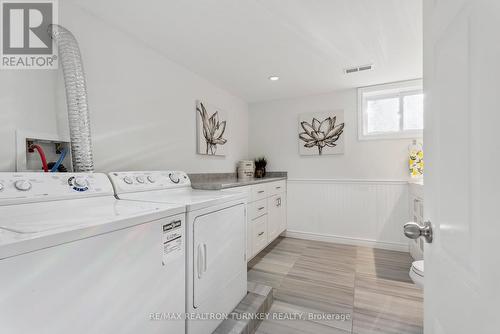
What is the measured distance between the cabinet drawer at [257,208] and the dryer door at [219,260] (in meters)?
0.87

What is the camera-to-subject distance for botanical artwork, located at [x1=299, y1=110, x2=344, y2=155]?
3.28 meters

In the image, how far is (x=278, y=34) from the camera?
6.09 ft

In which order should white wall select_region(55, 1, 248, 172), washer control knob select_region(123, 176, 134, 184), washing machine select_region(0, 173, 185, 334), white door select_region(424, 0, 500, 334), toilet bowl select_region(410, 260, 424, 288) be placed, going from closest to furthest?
1. white door select_region(424, 0, 500, 334)
2. washing machine select_region(0, 173, 185, 334)
3. toilet bowl select_region(410, 260, 424, 288)
4. washer control knob select_region(123, 176, 134, 184)
5. white wall select_region(55, 1, 248, 172)

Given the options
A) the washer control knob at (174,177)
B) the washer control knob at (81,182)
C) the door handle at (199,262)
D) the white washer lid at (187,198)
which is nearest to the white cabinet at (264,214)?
the washer control knob at (174,177)

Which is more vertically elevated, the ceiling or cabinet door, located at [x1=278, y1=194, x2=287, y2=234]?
the ceiling

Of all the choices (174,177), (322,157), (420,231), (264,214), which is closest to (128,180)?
(174,177)

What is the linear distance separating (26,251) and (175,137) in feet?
5.97

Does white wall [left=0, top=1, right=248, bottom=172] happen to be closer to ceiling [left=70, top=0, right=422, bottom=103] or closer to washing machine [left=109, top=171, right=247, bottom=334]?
ceiling [left=70, top=0, right=422, bottom=103]

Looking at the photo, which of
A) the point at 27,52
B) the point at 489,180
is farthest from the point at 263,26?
the point at 489,180

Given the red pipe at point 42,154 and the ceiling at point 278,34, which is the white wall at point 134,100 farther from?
the red pipe at point 42,154

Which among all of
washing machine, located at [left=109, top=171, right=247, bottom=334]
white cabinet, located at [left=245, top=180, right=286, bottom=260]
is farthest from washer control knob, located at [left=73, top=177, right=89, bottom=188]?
white cabinet, located at [left=245, top=180, right=286, bottom=260]

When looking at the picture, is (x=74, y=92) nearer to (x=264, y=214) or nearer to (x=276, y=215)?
(x=264, y=214)

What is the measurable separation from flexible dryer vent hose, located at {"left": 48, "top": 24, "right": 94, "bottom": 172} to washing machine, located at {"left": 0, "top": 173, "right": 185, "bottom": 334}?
0.65 feet

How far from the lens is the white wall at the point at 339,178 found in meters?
3.00
